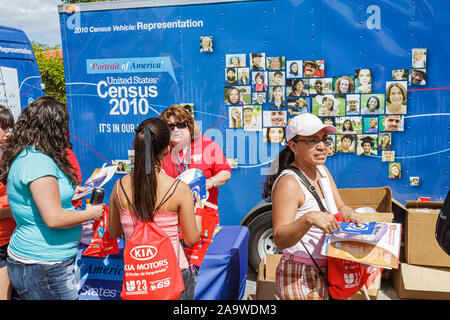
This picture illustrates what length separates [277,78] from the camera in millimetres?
3980

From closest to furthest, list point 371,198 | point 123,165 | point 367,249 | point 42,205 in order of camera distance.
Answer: point 367,249 < point 42,205 < point 371,198 < point 123,165

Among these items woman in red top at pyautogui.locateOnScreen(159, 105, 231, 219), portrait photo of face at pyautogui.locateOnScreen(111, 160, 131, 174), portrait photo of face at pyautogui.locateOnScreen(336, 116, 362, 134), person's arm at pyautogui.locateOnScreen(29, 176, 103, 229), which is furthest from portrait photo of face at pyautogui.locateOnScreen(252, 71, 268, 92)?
person's arm at pyautogui.locateOnScreen(29, 176, 103, 229)

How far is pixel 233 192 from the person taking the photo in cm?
427

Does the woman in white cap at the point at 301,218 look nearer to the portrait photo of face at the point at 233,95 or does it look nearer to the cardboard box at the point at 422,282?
the portrait photo of face at the point at 233,95

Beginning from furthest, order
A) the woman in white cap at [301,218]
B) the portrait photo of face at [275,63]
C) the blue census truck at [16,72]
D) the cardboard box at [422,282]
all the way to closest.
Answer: the blue census truck at [16,72], the portrait photo of face at [275,63], the cardboard box at [422,282], the woman in white cap at [301,218]

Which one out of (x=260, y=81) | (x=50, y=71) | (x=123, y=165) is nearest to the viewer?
(x=260, y=81)

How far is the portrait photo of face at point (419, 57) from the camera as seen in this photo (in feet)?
12.1

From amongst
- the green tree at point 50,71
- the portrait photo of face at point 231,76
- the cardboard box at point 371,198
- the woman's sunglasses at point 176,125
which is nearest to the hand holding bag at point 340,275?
the woman's sunglasses at point 176,125

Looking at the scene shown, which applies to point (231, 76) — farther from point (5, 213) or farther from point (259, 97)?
point (5, 213)

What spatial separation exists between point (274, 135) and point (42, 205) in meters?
2.69

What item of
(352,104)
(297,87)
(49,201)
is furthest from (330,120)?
(49,201)

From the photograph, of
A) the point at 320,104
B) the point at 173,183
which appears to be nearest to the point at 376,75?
the point at 320,104

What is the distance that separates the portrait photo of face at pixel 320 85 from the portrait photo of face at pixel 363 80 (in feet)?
0.86
